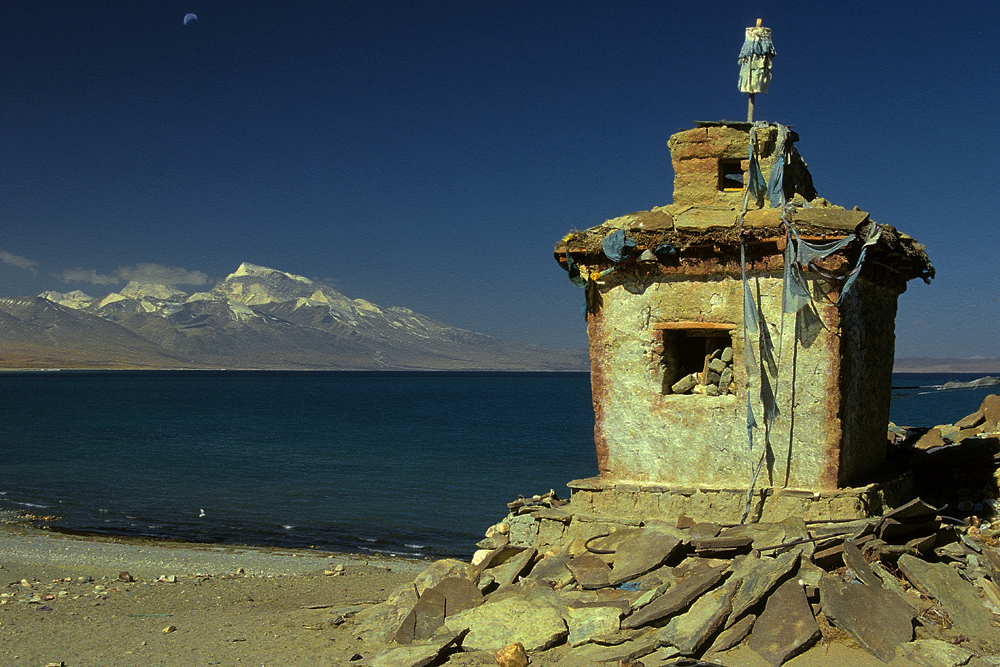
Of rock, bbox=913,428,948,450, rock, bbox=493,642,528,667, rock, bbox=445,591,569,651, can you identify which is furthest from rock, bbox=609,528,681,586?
rock, bbox=913,428,948,450

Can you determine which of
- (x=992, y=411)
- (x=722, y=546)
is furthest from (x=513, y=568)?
(x=992, y=411)

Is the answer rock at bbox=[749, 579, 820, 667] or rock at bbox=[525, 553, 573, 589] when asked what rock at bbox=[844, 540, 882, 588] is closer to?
rock at bbox=[749, 579, 820, 667]

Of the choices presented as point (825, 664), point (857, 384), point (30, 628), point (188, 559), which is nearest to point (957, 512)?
point (857, 384)

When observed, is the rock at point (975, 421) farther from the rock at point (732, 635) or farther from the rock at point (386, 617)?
the rock at point (386, 617)

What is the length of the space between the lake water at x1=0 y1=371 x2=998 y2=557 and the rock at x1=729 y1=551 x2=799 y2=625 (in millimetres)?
12781

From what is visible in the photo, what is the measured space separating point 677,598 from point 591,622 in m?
0.88

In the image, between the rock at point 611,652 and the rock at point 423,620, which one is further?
the rock at point 423,620

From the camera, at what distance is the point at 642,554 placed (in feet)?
29.8

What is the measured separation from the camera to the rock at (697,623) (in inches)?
302

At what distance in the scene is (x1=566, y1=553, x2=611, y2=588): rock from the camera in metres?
9.01

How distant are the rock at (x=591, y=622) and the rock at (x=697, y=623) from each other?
1.69 feet

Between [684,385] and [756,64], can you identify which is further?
[756,64]

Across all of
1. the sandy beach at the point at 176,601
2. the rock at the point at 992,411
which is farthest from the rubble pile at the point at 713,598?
the rock at the point at 992,411

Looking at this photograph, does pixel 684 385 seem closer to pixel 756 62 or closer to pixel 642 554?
pixel 642 554
